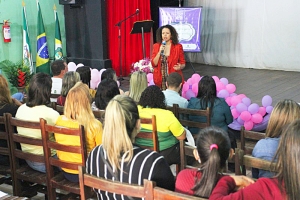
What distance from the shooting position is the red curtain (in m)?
7.45

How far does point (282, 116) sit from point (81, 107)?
1193 millimetres

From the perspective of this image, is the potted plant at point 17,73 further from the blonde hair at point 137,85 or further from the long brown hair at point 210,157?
the long brown hair at point 210,157

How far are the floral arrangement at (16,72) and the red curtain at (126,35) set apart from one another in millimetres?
1701

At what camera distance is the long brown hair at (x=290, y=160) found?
1365 mm

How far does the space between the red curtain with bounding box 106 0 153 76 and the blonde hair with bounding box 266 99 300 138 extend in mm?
5606

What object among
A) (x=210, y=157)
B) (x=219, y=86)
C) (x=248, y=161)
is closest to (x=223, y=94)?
(x=219, y=86)

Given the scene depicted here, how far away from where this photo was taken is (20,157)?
277cm

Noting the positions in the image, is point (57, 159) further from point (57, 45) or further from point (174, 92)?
point (57, 45)

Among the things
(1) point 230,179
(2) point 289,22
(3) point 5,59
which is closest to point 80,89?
(1) point 230,179

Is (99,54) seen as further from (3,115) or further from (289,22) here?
(3,115)

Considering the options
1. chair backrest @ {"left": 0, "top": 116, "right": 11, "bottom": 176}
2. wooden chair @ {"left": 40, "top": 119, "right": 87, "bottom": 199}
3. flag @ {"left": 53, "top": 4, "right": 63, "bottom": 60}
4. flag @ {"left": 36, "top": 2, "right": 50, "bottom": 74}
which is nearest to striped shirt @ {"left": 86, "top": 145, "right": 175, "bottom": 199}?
wooden chair @ {"left": 40, "top": 119, "right": 87, "bottom": 199}

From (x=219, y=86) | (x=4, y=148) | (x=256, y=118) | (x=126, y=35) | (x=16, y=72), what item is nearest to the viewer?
(x=4, y=148)

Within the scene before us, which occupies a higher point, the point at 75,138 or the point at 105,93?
the point at 105,93

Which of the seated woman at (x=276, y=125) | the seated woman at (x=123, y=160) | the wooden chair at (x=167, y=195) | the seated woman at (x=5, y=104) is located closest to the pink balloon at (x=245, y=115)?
the seated woman at (x=276, y=125)
